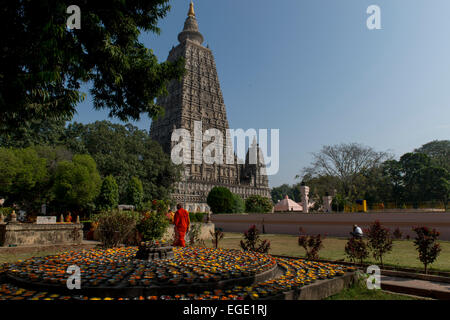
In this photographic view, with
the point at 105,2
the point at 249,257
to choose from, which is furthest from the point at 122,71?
the point at 249,257

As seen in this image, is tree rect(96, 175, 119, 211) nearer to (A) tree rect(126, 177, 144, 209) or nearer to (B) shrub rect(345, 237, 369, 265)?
(A) tree rect(126, 177, 144, 209)

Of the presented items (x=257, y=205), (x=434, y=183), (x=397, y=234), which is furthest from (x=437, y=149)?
(x=397, y=234)

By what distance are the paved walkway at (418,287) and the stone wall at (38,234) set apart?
42.4ft

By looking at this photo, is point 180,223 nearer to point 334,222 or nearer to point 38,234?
point 38,234

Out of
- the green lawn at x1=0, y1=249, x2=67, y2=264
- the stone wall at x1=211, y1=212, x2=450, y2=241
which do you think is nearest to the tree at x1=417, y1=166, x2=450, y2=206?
the stone wall at x1=211, y1=212, x2=450, y2=241

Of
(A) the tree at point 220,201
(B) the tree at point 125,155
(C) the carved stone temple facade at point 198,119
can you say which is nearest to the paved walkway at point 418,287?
(B) the tree at point 125,155

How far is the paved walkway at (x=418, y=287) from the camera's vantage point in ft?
18.3

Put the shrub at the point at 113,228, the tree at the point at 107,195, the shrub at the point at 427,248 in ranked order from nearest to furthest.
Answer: the shrub at the point at 427,248, the shrub at the point at 113,228, the tree at the point at 107,195

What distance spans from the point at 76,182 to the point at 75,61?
22152mm

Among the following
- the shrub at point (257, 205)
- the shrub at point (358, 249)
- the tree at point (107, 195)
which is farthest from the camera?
the shrub at point (257, 205)

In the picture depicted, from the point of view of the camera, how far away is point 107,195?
94.5ft

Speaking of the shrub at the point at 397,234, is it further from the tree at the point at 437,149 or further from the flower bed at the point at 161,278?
the tree at the point at 437,149

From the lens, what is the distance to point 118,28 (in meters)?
8.16
